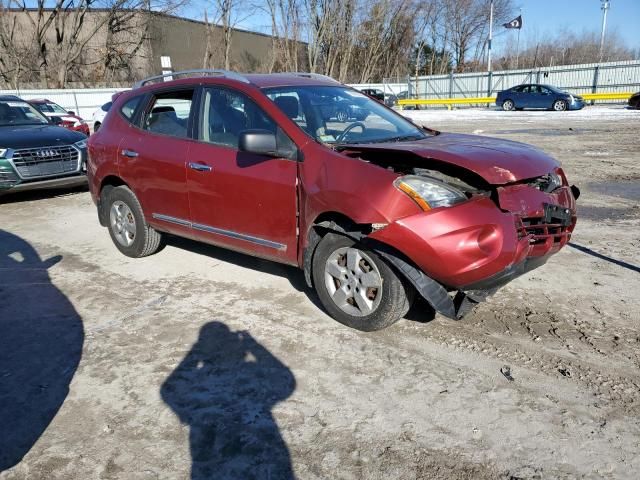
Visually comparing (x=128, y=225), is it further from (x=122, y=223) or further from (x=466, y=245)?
(x=466, y=245)

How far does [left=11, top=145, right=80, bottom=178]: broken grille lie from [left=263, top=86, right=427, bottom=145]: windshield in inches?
221

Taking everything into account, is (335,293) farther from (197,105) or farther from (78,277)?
(78,277)

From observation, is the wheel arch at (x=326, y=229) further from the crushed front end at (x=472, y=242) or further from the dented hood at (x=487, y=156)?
the dented hood at (x=487, y=156)

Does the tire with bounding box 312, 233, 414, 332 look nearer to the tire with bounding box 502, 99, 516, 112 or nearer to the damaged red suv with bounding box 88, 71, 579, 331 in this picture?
the damaged red suv with bounding box 88, 71, 579, 331

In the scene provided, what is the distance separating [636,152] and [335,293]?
11.1 meters

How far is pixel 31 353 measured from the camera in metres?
3.62

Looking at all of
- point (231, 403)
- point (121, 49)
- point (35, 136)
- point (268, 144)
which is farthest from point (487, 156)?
point (121, 49)

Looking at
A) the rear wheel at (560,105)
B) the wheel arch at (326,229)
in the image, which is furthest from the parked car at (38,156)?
the rear wheel at (560,105)

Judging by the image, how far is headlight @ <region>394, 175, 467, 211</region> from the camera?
332cm

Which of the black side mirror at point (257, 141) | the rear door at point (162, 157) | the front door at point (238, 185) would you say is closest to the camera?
the black side mirror at point (257, 141)

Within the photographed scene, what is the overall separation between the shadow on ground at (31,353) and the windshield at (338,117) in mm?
2354

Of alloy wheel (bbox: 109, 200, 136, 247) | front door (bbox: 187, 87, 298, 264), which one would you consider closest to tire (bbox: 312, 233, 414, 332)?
front door (bbox: 187, 87, 298, 264)

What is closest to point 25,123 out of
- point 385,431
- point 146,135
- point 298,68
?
point 146,135

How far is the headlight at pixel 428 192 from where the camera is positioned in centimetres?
332
